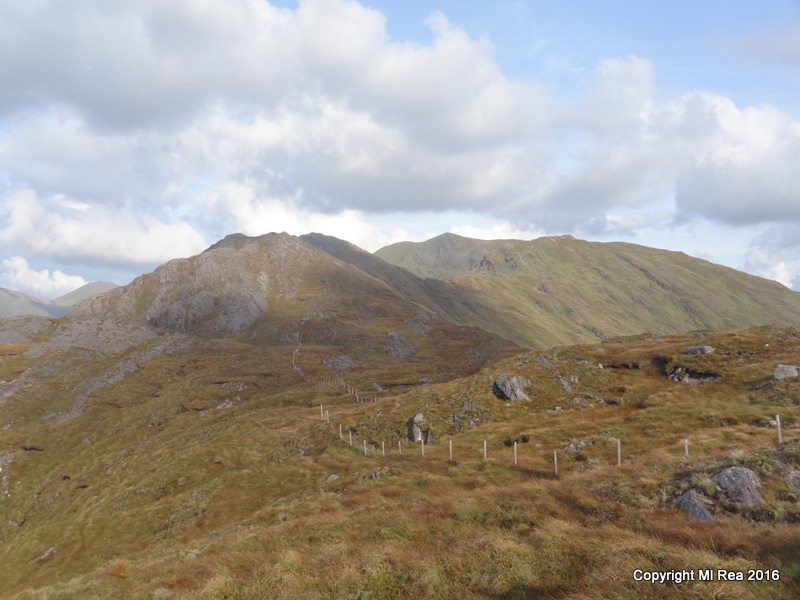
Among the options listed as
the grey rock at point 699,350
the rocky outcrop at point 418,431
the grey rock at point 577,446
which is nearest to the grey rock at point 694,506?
the grey rock at point 577,446

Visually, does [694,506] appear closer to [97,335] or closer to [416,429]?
[416,429]

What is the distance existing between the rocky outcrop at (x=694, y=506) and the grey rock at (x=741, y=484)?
1083 mm

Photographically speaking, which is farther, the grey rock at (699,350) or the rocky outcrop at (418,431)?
the grey rock at (699,350)

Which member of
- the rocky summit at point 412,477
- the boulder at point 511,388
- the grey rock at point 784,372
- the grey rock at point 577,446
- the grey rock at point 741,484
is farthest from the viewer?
the boulder at point 511,388

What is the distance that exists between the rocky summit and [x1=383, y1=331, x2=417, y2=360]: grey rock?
33548 millimetres

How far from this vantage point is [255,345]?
157m

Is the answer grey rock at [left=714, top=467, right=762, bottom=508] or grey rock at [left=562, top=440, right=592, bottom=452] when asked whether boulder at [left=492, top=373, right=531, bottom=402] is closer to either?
grey rock at [left=562, top=440, right=592, bottom=452]

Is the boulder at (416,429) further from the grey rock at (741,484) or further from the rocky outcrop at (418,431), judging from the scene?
the grey rock at (741,484)

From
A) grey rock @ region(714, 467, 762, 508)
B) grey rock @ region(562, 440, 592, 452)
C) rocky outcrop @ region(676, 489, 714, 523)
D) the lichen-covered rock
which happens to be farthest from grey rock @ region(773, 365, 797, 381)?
the lichen-covered rock

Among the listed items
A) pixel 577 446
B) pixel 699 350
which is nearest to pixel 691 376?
pixel 699 350

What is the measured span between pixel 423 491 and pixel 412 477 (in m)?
5.43

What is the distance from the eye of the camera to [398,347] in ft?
488

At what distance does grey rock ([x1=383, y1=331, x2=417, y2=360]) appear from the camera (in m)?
144

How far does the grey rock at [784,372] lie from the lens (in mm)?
39131
